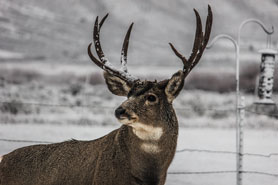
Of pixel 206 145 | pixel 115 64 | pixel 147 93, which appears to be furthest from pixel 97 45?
pixel 206 145

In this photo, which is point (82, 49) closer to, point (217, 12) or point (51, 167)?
point (217, 12)

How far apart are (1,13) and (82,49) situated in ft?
4.01

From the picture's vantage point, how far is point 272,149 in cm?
509

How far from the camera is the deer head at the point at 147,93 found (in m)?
1.89

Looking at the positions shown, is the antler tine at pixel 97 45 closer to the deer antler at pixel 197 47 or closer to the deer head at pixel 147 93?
the deer head at pixel 147 93

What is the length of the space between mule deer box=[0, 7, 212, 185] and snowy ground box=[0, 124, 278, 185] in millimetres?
2377

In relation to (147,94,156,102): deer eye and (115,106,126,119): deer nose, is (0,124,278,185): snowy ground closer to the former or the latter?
(147,94,156,102): deer eye

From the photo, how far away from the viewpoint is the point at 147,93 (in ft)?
6.49

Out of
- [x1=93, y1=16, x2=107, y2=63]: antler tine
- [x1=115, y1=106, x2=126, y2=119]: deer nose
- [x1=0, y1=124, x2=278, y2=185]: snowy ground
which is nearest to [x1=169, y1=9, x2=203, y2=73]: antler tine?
[x1=93, y1=16, x2=107, y2=63]: antler tine

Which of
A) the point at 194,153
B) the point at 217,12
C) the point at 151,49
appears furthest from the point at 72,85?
the point at 217,12

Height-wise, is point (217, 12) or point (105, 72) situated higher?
point (217, 12)

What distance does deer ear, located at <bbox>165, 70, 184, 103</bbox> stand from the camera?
201cm

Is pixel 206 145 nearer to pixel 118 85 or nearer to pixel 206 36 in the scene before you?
pixel 206 36

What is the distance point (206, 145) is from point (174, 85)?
3276 millimetres
